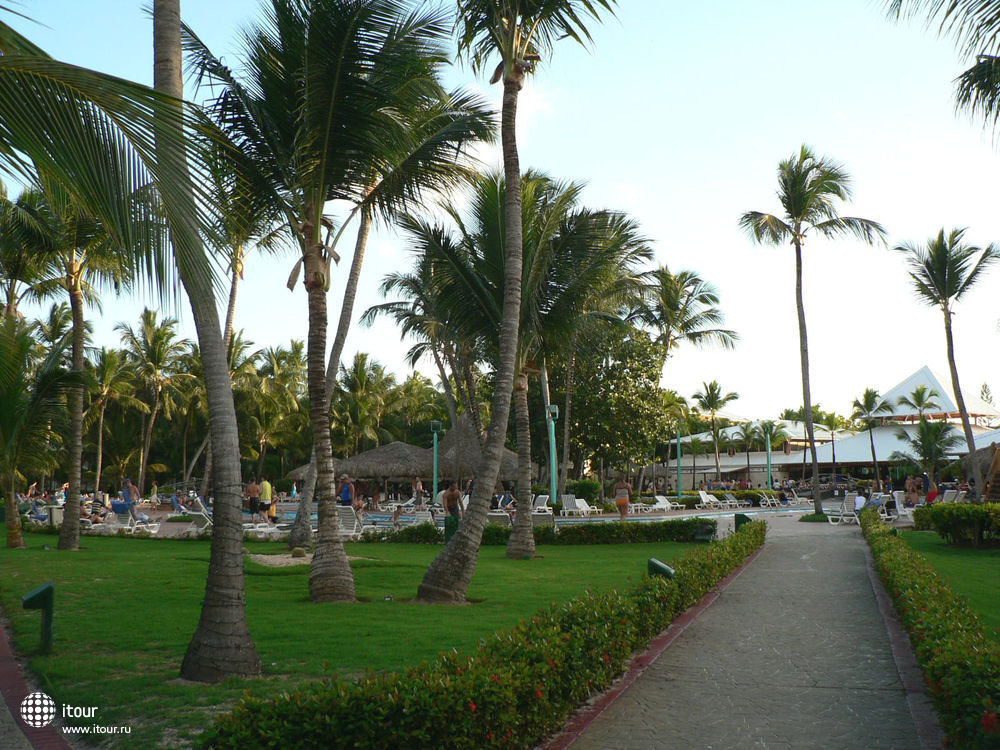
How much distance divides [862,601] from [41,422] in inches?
547

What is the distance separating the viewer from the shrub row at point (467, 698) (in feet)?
11.5

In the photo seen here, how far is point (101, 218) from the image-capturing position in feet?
11.7

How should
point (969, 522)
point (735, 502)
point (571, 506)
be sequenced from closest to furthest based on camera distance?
1. point (969, 522)
2. point (571, 506)
3. point (735, 502)

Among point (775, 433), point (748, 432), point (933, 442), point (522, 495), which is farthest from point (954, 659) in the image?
point (775, 433)

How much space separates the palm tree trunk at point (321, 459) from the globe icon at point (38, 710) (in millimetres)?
3952

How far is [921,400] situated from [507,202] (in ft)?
124

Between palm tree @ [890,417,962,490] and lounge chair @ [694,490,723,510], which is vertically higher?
palm tree @ [890,417,962,490]

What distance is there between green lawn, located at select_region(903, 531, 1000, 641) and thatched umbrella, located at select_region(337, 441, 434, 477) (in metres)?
20.5

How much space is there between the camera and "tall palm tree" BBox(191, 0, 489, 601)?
8.30 meters

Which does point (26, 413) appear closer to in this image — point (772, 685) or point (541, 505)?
point (772, 685)

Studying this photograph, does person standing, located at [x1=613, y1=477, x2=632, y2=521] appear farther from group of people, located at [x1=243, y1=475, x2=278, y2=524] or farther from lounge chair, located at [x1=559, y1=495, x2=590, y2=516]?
group of people, located at [x1=243, y1=475, x2=278, y2=524]

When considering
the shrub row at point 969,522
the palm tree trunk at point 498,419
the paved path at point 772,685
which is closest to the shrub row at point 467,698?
the paved path at point 772,685

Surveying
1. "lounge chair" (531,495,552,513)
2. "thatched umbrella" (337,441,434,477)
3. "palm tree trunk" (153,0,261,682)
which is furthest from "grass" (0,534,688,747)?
"thatched umbrella" (337,441,434,477)

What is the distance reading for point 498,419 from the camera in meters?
9.52
